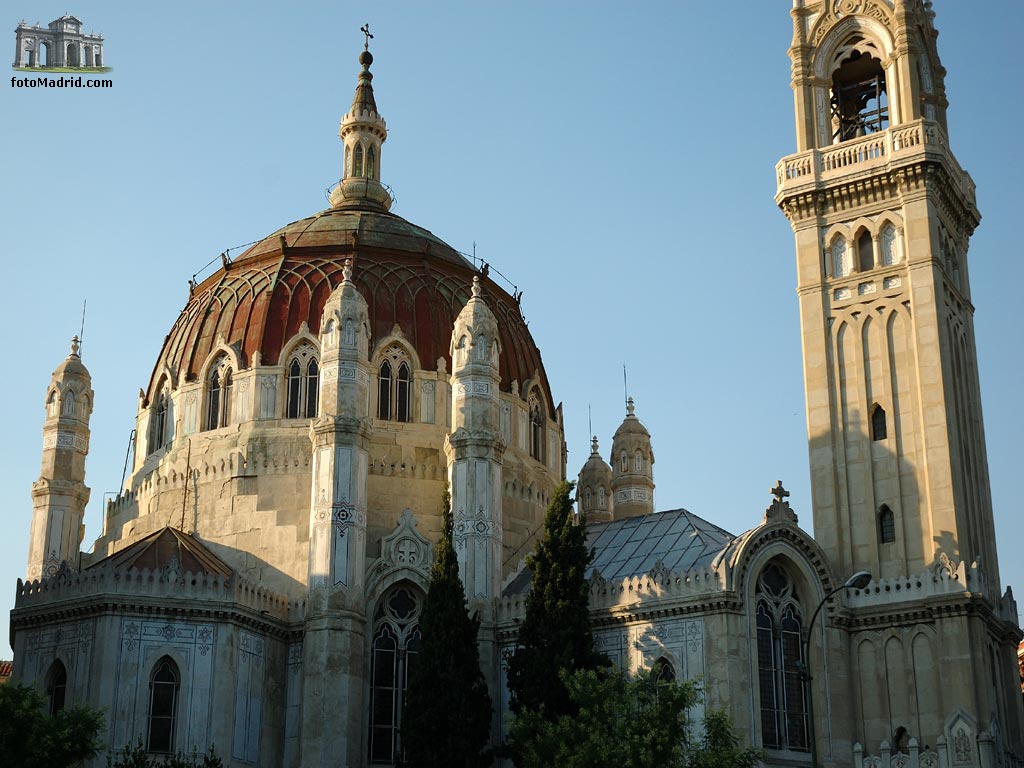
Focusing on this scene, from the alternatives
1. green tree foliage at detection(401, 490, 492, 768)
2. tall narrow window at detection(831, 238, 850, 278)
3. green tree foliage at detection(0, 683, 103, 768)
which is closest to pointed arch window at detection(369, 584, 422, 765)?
green tree foliage at detection(401, 490, 492, 768)

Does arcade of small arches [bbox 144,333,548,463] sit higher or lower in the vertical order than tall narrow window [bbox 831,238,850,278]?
lower

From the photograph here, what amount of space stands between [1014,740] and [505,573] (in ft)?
55.3

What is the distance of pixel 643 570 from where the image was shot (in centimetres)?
4784

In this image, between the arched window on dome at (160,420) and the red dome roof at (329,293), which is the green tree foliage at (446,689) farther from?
the arched window on dome at (160,420)

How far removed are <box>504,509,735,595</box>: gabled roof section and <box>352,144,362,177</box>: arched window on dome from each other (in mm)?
19981

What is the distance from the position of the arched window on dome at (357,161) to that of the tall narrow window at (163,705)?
2560cm

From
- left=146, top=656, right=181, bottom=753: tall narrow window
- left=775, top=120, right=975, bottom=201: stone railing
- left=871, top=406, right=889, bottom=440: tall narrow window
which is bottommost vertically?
left=146, top=656, right=181, bottom=753: tall narrow window

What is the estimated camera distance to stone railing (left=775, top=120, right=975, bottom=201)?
50.6m

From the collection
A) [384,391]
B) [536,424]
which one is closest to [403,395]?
[384,391]

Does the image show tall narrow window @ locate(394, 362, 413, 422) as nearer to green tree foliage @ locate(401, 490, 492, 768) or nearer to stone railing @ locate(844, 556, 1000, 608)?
green tree foliage @ locate(401, 490, 492, 768)

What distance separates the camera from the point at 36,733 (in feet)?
125

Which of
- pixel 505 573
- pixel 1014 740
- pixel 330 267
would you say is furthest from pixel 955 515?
pixel 330 267

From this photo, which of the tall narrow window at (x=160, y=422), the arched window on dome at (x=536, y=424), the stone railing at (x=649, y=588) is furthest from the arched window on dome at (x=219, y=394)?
the stone railing at (x=649, y=588)

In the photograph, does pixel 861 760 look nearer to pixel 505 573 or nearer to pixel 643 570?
pixel 643 570
